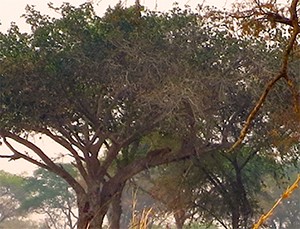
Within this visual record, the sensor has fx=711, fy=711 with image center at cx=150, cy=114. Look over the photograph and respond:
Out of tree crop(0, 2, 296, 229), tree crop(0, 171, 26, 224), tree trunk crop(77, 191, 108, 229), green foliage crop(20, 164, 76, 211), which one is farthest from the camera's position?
tree crop(0, 171, 26, 224)

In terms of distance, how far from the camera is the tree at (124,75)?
14.9 m

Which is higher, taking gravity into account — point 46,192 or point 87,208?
point 46,192

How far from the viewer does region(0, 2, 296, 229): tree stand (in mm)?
14891

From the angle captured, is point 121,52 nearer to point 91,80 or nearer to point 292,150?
point 91,80

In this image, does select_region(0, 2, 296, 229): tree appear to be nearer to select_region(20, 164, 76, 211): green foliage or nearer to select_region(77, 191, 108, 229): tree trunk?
select_region(77, 191, 108, 229): tree trunk

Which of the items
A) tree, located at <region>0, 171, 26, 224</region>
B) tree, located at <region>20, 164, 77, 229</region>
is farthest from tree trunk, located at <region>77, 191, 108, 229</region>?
tree, located at <region>0, 171, 26, 224</region>

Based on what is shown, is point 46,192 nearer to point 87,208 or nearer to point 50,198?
point 50,198

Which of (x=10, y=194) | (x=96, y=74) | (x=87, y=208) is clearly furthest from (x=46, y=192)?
(x=96, y=74)

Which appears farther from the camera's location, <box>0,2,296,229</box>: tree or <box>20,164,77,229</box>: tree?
<box>20,164,77,229</box>: tree

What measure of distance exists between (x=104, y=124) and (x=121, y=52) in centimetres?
169

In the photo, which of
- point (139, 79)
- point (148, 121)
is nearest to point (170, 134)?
point (148, 121)

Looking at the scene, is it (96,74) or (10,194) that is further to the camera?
(10,194)

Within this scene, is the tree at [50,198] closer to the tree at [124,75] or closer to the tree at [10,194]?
the tree at [10,194]

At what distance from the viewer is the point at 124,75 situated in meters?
15.1
